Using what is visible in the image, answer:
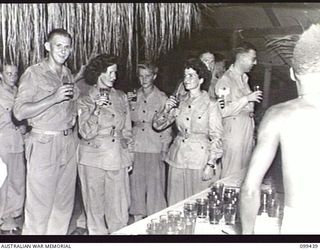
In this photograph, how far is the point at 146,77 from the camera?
203cm

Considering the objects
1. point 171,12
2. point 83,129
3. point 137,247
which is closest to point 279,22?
point 171,12

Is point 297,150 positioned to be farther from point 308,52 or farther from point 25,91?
point 25,91

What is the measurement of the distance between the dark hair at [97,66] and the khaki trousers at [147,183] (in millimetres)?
274

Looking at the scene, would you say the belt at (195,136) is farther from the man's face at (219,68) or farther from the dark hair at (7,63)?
the dark hair at (7,63)

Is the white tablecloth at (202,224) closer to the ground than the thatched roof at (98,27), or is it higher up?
closer to the ground

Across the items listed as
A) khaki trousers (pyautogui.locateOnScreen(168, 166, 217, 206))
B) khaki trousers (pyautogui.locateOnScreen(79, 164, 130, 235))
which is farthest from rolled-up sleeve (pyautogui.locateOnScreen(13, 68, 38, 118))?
khaki trousers (pyautogui.locateOnScreen(168, 166, 217, 206))

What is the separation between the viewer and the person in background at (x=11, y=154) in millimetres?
1992

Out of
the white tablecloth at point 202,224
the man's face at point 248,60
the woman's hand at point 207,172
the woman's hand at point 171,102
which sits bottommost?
the white tablecloth at point 202,224

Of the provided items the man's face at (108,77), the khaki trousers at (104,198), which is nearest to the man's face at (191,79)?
the man's face at (108,77)

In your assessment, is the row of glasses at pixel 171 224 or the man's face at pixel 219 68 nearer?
the row of glasses at pixel 171 224

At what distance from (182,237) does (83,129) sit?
448 millimetres

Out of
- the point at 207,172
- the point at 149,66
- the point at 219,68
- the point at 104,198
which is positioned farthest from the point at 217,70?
the point at 104,198

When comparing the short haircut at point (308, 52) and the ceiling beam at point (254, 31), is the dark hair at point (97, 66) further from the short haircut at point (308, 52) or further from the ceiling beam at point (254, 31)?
the short haircut at point (308, 52)

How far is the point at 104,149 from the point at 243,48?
535 millimetres
